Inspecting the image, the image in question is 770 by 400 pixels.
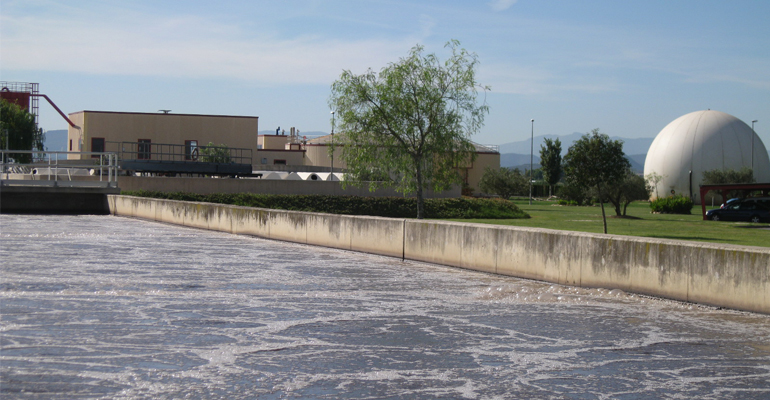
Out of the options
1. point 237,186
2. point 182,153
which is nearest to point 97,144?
point 182,153

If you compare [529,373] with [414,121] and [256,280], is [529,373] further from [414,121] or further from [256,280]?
[414,121]

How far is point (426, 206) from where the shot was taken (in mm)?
43312

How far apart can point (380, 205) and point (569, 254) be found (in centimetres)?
3137

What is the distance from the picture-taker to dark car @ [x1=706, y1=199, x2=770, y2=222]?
139 feet

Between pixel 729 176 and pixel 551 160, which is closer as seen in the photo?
pixel 729 176

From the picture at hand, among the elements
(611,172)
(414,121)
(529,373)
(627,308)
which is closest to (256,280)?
(627,308)

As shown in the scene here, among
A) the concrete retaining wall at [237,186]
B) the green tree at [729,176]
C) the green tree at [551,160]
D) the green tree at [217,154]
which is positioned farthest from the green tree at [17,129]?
the green tree at [729,176]

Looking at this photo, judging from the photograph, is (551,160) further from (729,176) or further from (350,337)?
(350,337)

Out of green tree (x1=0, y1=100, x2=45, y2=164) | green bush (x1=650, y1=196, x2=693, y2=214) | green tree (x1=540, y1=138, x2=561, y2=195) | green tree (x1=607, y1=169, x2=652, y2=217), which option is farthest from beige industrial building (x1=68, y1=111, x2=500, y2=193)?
green tree (x1=540, y1=138, x2=561, y2=195)

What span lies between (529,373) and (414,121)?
2990cm

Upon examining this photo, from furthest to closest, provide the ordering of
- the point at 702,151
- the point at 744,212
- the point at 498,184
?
the point at 498,184
the point at 702,151
the point at 744,212

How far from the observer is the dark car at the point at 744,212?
42.5m

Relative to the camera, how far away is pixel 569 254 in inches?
483

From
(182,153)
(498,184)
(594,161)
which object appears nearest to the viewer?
(594,161)
